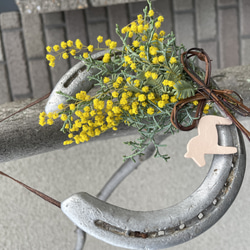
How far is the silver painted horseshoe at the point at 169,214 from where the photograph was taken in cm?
39

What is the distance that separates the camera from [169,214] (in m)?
0.41

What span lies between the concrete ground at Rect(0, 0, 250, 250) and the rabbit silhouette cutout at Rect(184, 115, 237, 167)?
60 centimetres

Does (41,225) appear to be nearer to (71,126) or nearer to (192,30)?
(71,126)

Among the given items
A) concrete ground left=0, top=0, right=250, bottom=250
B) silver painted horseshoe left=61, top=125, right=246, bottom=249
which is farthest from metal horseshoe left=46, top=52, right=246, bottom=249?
concrete ground left=0, top=0, right=250, bottom=250

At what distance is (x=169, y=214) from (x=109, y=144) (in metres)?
0.65

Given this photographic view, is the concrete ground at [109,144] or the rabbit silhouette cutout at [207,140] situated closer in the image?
the rabbit silhouette cutout at [207,140]

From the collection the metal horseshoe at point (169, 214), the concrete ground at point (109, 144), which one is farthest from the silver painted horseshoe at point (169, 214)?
the concrete ground at point (109, 144)

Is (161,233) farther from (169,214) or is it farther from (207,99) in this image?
(207,99)

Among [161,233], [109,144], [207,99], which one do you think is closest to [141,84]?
[207,99]

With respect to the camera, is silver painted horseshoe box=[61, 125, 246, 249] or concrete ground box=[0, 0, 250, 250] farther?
concrete ground box=[0, 0, 250, 250]

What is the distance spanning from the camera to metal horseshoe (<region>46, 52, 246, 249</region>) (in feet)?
1.27

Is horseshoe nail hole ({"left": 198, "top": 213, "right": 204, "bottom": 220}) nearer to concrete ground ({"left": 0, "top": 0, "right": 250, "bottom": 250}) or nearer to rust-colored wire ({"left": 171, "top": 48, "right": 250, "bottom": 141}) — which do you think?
rust-colored wire ({"left": 171, "top": 48, "right": 250, "bottom": 141})

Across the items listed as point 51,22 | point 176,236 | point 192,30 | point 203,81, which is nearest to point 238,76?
point 203,81

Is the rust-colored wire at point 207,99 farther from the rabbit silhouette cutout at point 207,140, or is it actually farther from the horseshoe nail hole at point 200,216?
the horseshoe nail hole at point 200,216
